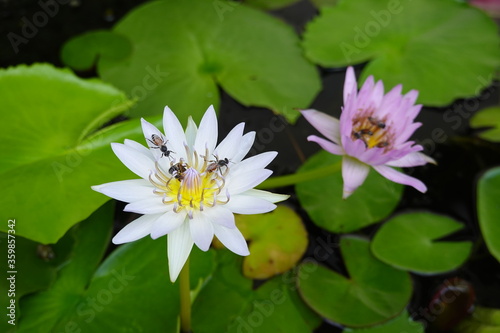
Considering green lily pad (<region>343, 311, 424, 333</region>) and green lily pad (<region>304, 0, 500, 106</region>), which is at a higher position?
green lily pad (<region>304, 0, 500, 106</region>)

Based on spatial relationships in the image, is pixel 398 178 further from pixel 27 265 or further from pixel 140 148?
pixel 27 265

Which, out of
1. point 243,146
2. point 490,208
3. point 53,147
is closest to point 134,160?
point 243,146

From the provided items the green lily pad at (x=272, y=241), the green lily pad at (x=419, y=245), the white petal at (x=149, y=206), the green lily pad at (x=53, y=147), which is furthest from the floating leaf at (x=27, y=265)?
the green lily pad at (x=419, y=245)

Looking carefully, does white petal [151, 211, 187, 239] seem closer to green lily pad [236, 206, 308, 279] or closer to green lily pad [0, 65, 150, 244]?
green lily pad [0, 65, 150, 244]

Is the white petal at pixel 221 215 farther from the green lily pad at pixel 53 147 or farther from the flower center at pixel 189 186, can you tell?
the green lily pad at pixel 53 147

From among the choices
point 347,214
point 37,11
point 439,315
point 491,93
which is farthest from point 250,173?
point 37,11

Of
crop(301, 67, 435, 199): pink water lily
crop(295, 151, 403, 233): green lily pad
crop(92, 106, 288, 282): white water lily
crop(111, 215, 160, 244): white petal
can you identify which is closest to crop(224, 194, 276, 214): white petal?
→ crop(92, 106, 288, 282): white water lily
